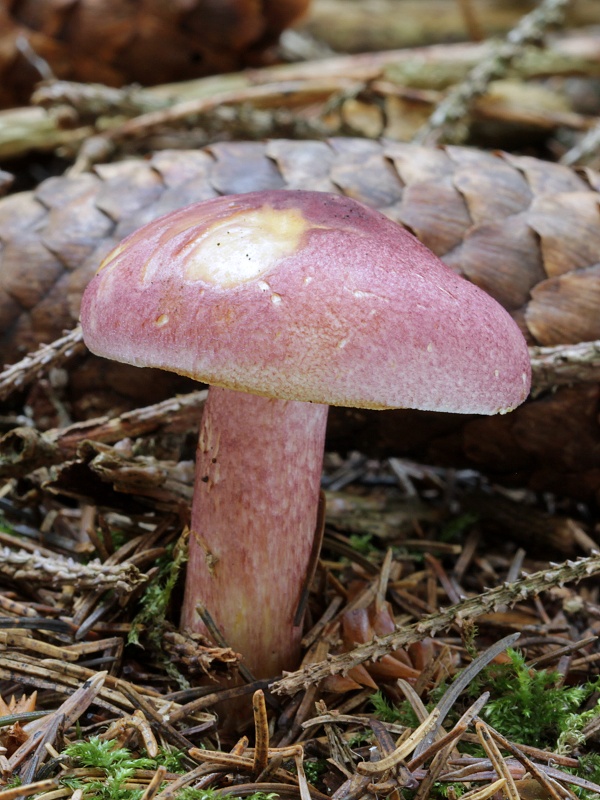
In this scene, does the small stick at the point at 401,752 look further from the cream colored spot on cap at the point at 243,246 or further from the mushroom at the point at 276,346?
the cream colored spot on cap at the point at 243,246

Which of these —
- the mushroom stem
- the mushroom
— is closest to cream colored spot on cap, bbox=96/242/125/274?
the mushroom

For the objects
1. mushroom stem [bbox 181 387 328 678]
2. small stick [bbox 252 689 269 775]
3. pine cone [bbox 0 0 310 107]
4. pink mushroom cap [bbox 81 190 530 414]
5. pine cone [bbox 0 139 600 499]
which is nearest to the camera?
pink mushroom cap [bbox 81 190 530 414]

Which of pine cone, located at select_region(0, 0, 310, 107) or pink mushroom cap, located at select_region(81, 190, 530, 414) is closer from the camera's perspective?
pink mushroom cap, located at select_region(81, 190, 530, 414)

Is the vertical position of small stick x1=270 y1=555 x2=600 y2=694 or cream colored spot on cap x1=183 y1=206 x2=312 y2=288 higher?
cream colored spot on cap x1=183 y1=206 x2=312 y2=288

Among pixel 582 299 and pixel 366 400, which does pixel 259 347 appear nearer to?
pixel 366 400

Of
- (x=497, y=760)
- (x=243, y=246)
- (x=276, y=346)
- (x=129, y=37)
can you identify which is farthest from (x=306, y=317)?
(x=129, y=37)

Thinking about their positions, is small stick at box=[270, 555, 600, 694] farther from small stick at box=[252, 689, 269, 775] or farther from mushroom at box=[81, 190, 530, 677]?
mushroom at box=[81, 190, 530, 677]

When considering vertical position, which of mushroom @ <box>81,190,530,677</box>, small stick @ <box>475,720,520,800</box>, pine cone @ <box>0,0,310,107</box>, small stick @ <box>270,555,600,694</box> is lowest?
small stick @ <box>475,720,520,800</box>
